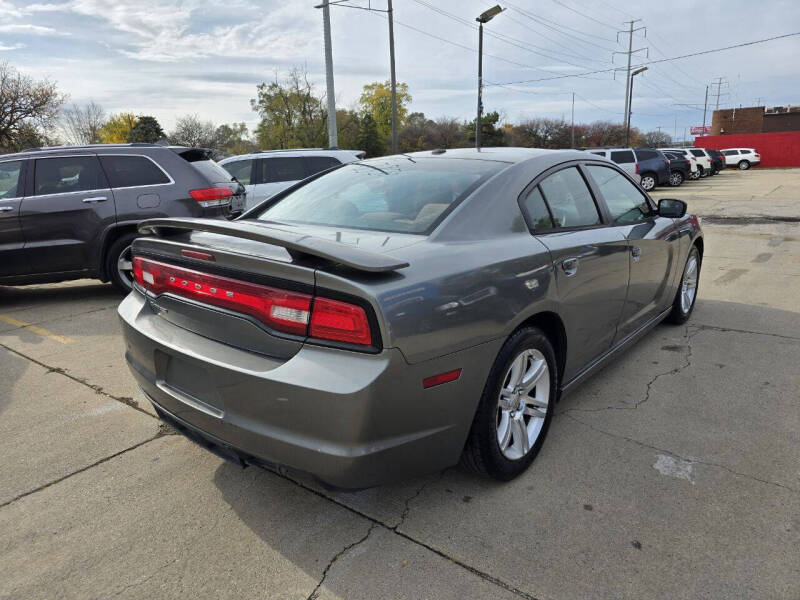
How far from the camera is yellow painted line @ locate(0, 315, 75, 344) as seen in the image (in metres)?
4.86

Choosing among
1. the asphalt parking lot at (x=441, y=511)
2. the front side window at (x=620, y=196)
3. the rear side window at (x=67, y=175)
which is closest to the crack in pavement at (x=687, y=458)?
the asphalt parking lot at (x=441, y=511)

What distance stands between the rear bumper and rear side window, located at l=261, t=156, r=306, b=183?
7790mm

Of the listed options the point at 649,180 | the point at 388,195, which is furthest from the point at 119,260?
the point at 649,180

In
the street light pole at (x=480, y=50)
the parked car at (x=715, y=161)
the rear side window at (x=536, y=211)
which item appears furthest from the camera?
the parked car at (x=715, y=161)

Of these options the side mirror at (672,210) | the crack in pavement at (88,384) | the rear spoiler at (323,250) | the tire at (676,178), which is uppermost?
the rear spoiler at (323,250)

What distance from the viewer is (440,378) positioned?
207 centimetres

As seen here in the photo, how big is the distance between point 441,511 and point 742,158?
51.3 meters

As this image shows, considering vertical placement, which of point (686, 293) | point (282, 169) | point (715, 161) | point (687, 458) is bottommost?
point (687, 458)

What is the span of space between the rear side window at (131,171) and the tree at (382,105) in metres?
64.0

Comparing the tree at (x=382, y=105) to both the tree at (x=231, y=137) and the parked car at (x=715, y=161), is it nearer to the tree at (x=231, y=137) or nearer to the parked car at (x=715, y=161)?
the tree at (x=231, y=137)

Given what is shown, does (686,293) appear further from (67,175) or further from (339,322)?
(67,175)

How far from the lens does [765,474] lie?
2.64m

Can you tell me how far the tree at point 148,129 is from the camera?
2456 inches

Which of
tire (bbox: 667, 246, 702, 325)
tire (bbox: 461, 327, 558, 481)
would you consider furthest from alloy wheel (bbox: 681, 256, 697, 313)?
tire (bbox: 461, 327, 558, 481)
